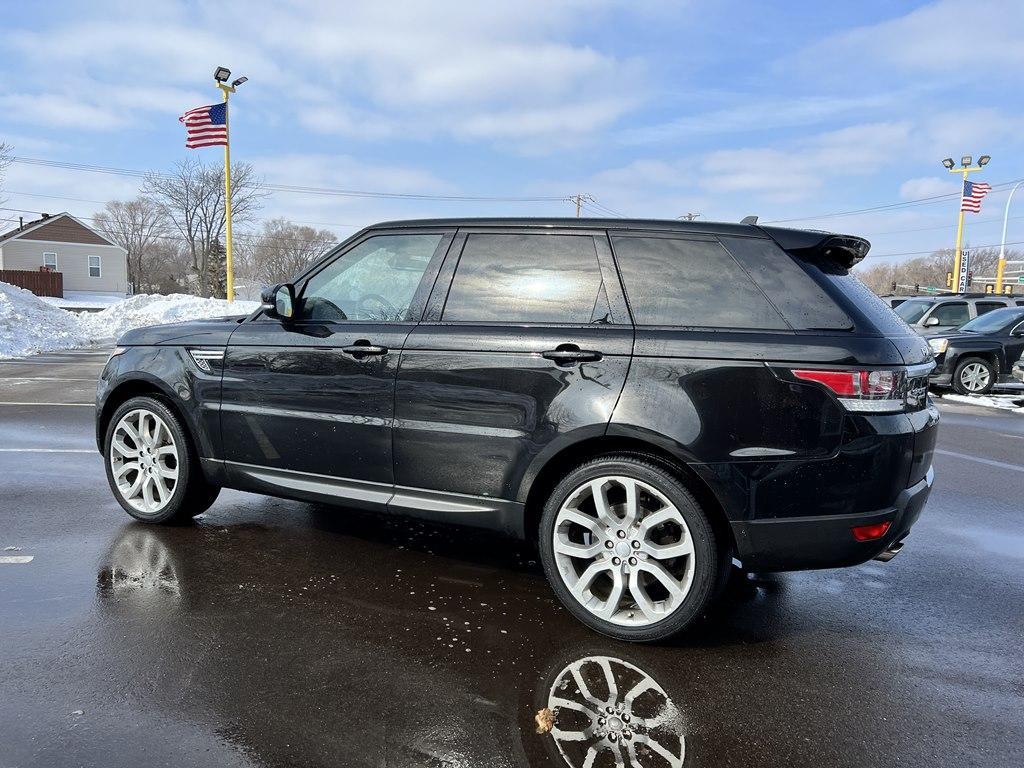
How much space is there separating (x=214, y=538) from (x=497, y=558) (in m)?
1.80

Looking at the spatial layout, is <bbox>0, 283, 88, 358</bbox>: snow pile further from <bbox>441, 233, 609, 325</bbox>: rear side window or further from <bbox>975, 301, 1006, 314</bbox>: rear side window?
<bbox>975, 301, 1006, 314</bbox>: rear side window

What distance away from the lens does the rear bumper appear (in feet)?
9.89

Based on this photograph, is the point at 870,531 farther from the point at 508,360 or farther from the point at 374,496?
the point at 374,496

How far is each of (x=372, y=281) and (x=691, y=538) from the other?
87.2 inches

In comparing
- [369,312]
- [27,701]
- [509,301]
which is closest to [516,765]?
[27,701]

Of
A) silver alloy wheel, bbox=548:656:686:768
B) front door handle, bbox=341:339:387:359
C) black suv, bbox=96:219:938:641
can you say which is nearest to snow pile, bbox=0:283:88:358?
black suv, bbox=96:219:938:641

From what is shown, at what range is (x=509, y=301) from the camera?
11.9ft

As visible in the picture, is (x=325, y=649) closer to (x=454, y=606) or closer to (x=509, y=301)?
(x=454, y=606)

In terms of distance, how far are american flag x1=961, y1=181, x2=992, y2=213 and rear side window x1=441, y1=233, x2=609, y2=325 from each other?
36.4 meters

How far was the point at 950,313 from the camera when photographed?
52.9 feet

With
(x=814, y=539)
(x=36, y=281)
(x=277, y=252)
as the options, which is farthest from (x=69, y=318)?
(x=277, y=252)

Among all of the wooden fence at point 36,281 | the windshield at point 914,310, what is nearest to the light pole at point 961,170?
the windshield at point 914,310

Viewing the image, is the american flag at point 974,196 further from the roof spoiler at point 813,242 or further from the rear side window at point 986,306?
the roof spoiler at point 813,242

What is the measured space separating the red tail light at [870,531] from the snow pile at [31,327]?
62.0 feet
